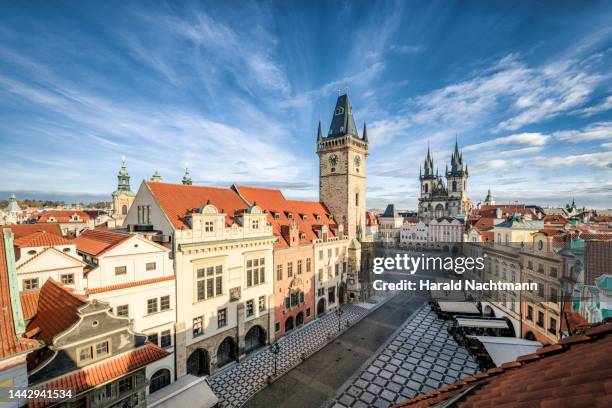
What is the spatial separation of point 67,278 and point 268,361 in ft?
59.6

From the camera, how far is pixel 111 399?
14.7 meters

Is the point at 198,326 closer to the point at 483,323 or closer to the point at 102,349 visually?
the point at 102,349

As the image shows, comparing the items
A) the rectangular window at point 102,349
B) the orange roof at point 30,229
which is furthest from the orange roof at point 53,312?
the orange roof at point 30,229

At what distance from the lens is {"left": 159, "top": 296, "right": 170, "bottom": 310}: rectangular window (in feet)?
67.4

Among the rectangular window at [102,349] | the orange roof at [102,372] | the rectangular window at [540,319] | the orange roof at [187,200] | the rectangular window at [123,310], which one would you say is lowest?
the rectangular window at [540,319]

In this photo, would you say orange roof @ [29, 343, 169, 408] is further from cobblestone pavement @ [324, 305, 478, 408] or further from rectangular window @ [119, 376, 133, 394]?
cobblestone pavement @ [324, 305, 478, 408]

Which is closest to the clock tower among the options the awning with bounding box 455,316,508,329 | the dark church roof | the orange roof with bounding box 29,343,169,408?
the dark church roof

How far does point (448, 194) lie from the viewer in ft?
358

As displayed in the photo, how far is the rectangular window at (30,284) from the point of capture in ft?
52.2

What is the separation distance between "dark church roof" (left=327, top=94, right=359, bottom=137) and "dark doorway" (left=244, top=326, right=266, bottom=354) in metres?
30.5

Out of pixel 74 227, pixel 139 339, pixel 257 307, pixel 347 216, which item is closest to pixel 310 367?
pixel 257 307

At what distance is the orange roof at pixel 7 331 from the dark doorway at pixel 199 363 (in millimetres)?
16528

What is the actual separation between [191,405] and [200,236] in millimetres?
11972

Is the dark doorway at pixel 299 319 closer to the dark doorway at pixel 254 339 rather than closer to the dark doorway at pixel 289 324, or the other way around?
the dark doorway at pixel 289 324
